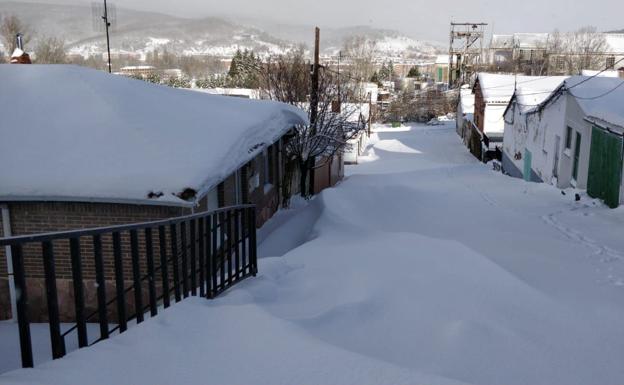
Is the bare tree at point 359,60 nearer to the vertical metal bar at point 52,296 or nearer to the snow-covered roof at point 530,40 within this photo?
the snow-covered roof at point 530,40

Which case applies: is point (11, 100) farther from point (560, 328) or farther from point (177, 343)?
point (560, 328)

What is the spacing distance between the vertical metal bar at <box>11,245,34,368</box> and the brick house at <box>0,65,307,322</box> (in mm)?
4443

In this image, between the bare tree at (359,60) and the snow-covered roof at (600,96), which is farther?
the bare tree at (359,60)

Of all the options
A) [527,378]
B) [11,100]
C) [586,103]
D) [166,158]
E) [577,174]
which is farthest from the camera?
[577,174]

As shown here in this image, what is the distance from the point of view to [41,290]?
8.93m

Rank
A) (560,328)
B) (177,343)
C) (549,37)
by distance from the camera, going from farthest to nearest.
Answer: (549,37)
(560,328)
(177,343)

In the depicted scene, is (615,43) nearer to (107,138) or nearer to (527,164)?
(527,164)

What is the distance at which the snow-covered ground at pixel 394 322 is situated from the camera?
3.56 m

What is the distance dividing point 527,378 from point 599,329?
1.79m

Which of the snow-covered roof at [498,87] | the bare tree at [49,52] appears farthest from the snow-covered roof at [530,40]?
the bare tree at [49,52]

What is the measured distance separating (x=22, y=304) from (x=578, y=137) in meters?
18.4

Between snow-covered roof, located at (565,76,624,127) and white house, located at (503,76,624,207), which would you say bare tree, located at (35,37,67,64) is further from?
snow-covered roof, located at (565,76,624,127)

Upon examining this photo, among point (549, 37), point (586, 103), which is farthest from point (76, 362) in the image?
point (549, 37)

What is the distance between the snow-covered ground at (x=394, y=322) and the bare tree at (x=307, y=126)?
8129 millimetres
